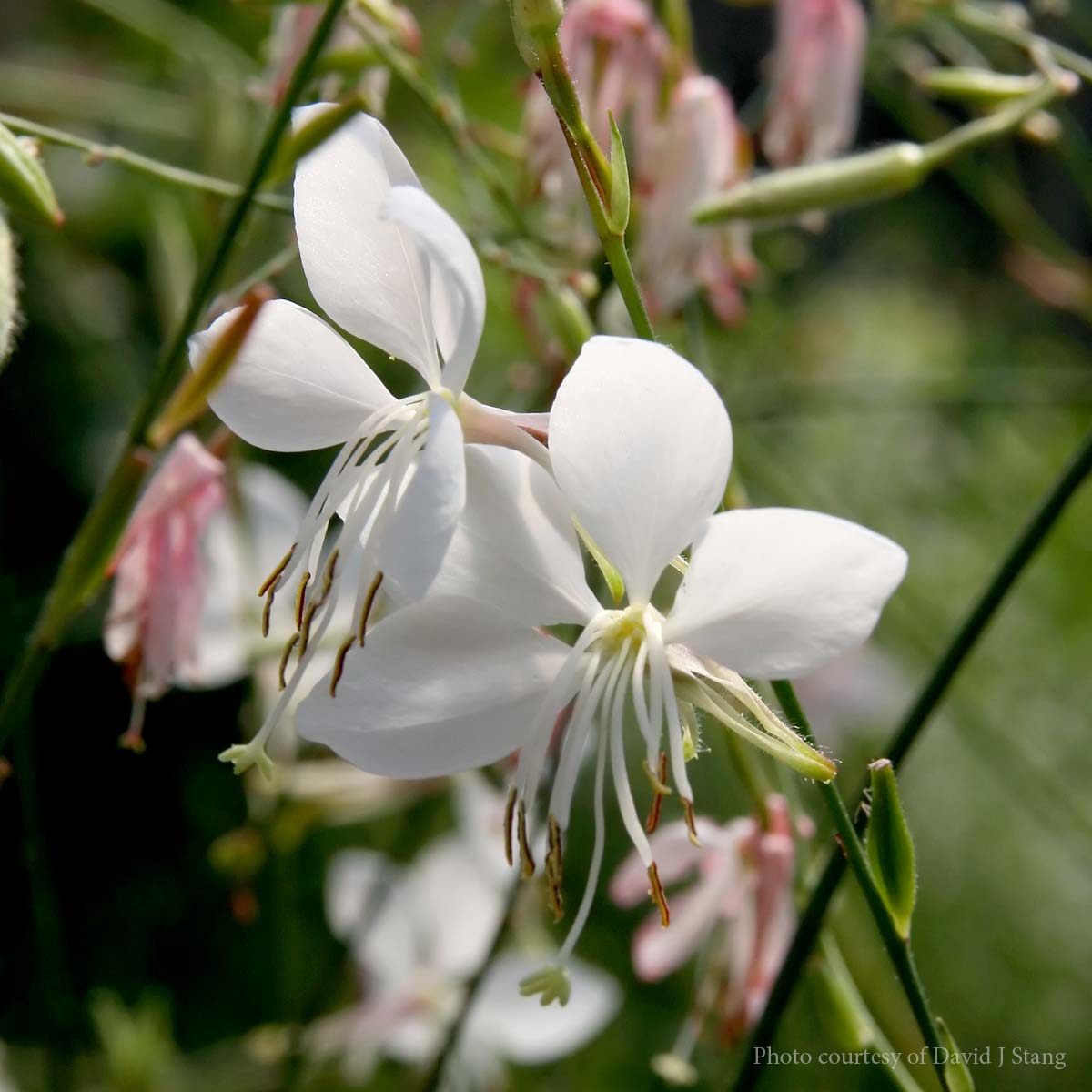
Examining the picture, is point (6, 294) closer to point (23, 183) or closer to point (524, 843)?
point (23, 183)

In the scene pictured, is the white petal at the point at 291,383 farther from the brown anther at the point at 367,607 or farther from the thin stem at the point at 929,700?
the thin stem at the point at 929,700

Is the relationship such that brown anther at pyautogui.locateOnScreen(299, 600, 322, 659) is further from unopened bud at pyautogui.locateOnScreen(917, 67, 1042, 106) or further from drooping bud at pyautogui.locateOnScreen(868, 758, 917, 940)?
unopened bud at pyautogui.locateOnScreen(917, 67, 1042, 106)

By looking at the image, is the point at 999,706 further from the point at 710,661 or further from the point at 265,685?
the point at 710,661

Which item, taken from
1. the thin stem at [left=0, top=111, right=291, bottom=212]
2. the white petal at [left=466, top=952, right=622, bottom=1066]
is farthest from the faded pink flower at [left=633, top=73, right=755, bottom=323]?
the white petal at [left=466, top=952, right=622, bottom=1066]

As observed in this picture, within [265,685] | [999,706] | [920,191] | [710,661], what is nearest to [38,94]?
[265,685]

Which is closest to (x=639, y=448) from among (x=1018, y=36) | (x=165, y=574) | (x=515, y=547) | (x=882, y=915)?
(x=515, y=547)

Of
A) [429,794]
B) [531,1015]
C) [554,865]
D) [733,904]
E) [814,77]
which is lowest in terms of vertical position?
[531,1015]

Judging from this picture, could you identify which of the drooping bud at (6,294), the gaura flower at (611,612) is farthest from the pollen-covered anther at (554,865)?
the drooping bud at (6,294)
